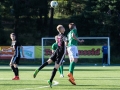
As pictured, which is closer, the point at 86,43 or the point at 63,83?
the point at 63,83

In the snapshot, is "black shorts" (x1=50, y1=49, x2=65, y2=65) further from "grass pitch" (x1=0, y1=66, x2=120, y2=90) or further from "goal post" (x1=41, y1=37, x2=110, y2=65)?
"goal post" (x1=41, y1=37, x2=110, y2=65)

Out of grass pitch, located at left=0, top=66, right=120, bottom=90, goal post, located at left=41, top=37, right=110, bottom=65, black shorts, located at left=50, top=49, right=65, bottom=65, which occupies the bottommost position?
goal post, located at left=41, top=37, right=110, bottom=65

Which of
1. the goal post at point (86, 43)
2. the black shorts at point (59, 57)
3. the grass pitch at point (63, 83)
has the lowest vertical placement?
the goal post at point (86, 43)

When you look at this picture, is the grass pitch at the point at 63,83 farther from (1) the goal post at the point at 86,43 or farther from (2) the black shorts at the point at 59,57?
(1) the goal post at the point at 86,43

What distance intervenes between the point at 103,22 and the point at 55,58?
36332 millimetres

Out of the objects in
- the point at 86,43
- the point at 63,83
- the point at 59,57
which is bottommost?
the point at 86,43

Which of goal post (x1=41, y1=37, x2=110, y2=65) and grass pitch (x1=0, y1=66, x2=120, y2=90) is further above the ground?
Answer: grass pitch (x1=0, y1=66, x2=120, y2=90)

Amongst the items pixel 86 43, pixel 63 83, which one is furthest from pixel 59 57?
pixel 86 43

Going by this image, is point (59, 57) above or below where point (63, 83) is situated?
above

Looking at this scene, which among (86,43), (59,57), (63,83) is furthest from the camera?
(86,43)

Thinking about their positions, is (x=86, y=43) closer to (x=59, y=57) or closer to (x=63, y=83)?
(x=63, y=83)

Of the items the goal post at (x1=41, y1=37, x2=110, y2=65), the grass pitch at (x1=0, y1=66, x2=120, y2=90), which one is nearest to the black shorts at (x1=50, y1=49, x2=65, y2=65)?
the grass pitch at (x1=0, y1=66, x2=120, y2=90)

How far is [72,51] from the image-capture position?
51.5ft

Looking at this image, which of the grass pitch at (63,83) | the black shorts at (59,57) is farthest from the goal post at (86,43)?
the black shorts at (59,57)
